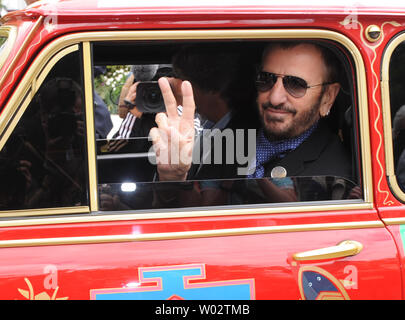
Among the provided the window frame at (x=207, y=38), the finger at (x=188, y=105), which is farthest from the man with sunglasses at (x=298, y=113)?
the finger at (x=188, y=105)

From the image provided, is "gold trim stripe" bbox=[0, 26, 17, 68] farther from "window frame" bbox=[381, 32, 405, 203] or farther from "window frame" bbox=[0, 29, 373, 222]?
"window frame" bbox=[381, 32, 405, 203]

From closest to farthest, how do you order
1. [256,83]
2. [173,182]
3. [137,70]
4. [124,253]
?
[124,253]
[173,182]
[256,83]
[137,70]

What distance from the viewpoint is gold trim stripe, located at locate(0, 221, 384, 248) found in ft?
5.83

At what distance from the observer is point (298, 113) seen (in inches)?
83.6

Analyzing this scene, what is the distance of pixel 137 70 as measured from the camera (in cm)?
244

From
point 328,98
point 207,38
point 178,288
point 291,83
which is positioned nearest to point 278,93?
point 291,83

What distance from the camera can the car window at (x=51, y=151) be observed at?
1.78 metres

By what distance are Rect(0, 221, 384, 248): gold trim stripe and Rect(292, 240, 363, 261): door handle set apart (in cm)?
A: 8

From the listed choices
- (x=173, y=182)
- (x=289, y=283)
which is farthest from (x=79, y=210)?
(x=289, y=283)

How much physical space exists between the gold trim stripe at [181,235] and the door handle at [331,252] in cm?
8

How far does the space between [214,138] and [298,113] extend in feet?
1.16

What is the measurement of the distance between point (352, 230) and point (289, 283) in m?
0.30

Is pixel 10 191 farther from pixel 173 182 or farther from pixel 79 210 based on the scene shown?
pixel 173 182

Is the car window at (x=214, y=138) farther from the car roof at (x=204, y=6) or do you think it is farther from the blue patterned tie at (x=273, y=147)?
the car roof at (x=204, y=6)
